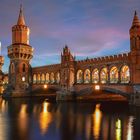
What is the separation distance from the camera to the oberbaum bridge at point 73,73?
42.7 m

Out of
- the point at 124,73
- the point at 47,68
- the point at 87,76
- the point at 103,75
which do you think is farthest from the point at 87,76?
the point at 47,68

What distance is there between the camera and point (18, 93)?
70.2 meters

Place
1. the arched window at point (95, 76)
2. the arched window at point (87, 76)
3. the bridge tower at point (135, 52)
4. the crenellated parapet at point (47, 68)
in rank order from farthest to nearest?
the crenellated parapet at point (47, 68)
the arched window at point (87, 76)
the arched window at point (95, 76)
the bridge tower at point (135, 52)

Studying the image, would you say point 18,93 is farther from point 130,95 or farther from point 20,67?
point 130,95

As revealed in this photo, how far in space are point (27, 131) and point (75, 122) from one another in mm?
6762

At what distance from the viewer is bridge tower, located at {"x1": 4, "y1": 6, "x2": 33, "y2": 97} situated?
2830 inches

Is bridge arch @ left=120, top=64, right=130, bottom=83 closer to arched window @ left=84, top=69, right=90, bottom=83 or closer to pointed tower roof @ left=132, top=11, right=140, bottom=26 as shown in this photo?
pointed tower roof @ left=132, top=11, right=140, bottom=26

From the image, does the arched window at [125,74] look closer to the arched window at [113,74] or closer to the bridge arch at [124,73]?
the bridge arch at [124,73]

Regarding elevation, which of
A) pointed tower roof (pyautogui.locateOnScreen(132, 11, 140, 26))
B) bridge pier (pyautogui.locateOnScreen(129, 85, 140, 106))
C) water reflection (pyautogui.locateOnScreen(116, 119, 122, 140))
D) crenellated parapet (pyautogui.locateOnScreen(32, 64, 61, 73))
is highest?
pointed tower roof (pyautogui.locateOnScreen(132, 11, 140, 26))

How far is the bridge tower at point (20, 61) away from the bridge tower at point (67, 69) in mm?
18666

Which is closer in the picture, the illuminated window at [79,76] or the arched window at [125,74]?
the arched window at [125,74]

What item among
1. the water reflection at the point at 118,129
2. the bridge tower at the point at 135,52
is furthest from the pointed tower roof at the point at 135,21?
the water reflection at the point at 118,129

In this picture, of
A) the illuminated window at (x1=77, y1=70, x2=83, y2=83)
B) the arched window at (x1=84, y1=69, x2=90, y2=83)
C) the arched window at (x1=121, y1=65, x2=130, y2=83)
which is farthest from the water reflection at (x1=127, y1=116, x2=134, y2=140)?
the illuminated window at (x1=77, y1=70, x2=83, y2=83)

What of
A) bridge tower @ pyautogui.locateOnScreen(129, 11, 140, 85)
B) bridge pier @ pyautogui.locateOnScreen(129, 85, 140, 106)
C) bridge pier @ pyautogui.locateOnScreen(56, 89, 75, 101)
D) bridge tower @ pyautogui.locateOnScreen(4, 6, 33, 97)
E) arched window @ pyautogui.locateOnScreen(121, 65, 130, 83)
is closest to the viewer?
bridge pier @ pyautogui.locateOnScreen(129, 85, 140, 106)
